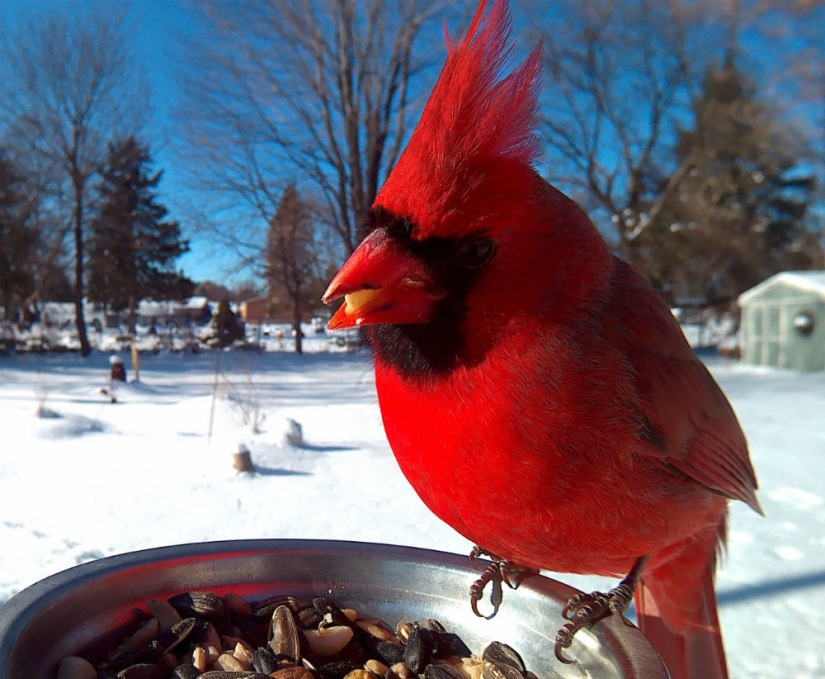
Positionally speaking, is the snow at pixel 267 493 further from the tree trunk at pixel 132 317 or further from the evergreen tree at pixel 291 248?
the tree trunk at pixel 132 317

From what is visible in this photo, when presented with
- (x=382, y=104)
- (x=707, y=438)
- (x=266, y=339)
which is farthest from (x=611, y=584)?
(x=266, y=339)

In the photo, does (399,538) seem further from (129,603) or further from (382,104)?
(382,104)

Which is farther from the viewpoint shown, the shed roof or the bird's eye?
the shed roof

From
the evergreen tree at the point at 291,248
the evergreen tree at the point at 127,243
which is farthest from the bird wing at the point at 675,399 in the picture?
the evergreen tree at the point at 127,243

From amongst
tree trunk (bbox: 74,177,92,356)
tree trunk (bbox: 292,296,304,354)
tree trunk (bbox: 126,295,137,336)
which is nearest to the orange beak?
tree trunk (bbox: 292,296,304,354)

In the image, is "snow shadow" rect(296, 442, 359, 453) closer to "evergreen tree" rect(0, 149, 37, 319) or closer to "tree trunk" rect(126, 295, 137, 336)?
"tree trunk" rect(126, 295, 137, 336)

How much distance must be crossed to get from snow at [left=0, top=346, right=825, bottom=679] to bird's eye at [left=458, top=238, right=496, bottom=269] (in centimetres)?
36

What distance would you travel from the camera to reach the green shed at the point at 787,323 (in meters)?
9.60

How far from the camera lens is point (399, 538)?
246cm

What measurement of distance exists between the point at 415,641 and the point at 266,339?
7.44 meters

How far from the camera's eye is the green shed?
9.60 metres

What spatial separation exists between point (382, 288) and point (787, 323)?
37.0 ft

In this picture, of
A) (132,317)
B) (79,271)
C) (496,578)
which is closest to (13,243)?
(79,271)

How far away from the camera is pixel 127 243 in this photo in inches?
379
